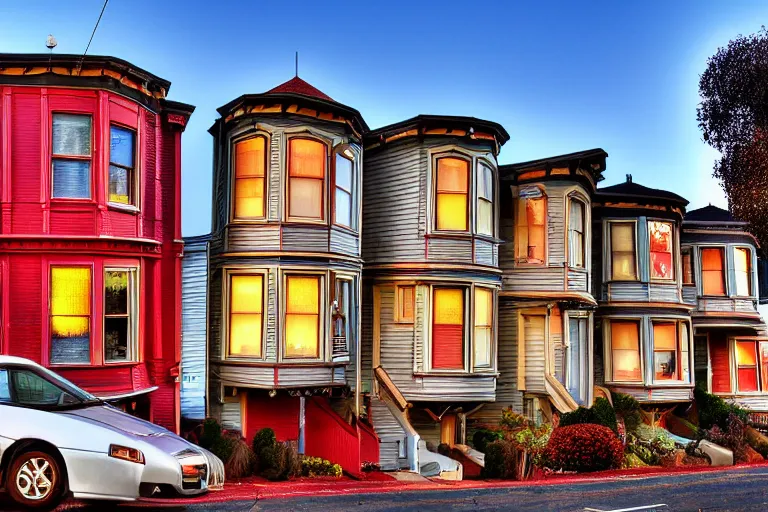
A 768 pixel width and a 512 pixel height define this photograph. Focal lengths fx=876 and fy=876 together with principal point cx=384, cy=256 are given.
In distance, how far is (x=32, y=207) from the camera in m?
18.3

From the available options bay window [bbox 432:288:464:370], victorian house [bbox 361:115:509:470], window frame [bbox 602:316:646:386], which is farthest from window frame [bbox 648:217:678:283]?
bay window [bbox 432:288:464:370]

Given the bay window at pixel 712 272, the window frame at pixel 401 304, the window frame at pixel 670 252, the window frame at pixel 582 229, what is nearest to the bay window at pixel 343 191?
the window frame at pixel 401 304

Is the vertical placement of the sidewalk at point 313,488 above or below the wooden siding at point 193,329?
below

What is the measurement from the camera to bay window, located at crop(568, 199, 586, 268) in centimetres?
2775

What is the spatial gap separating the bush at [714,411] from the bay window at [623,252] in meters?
6.11

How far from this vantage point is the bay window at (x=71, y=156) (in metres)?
18.5

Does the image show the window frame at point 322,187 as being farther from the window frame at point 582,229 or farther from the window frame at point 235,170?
the window frame at point 582,229

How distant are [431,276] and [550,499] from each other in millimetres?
10612

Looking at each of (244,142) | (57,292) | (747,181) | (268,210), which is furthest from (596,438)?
(747,181)

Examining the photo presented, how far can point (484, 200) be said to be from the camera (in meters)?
25.4

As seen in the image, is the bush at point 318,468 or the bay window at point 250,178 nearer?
the bush at point 318,468

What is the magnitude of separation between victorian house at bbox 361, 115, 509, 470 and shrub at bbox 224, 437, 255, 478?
15.2ft

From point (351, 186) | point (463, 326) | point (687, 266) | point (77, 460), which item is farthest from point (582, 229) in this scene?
point (77, 460)

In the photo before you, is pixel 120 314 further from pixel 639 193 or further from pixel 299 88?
pixel 639 193
